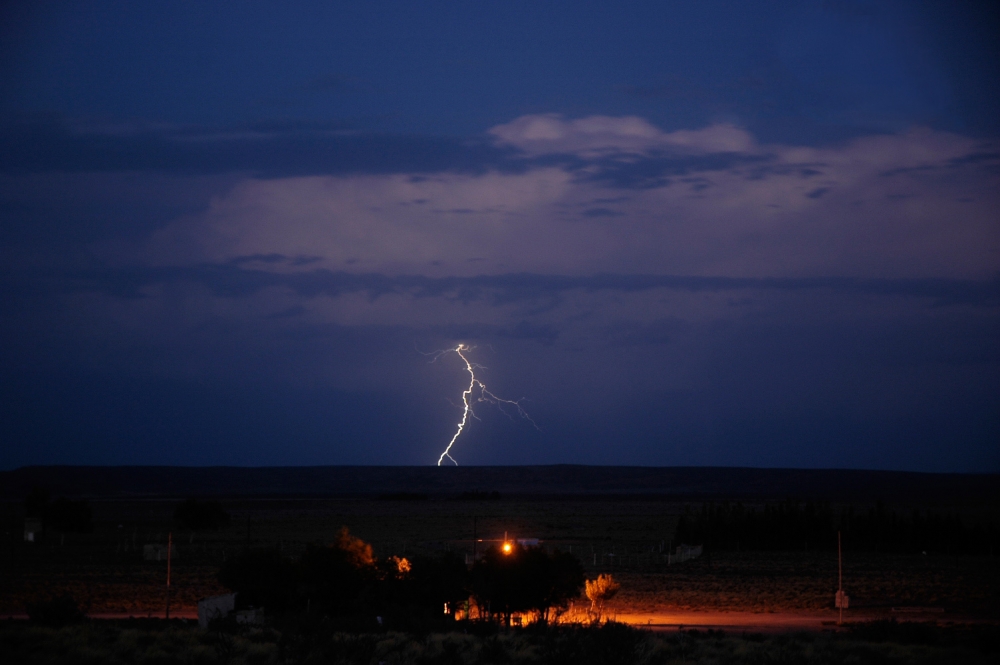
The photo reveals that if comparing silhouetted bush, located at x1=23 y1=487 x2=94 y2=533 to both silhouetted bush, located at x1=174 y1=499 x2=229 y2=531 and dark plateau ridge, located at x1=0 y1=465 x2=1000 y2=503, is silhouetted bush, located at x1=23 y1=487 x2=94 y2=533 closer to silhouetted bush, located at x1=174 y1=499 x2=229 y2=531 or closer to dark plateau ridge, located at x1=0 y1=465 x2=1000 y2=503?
silhouetted bush, located at x1=174 y1=499 x2=229 y2=531

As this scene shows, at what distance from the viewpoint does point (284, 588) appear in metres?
26.9

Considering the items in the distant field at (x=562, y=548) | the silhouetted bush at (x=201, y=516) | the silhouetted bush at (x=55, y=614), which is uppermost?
the silhouetted bush at (x=201, y=516)

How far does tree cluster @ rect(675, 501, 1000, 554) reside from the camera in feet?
193

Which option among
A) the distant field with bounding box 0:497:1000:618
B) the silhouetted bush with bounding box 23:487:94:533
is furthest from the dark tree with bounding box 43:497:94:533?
the distant field with bounding box 0:497:1000:618

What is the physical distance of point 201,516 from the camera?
65812 mm

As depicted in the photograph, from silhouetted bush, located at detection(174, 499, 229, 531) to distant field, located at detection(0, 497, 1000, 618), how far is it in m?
1.71

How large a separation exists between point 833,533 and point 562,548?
19.7 metres

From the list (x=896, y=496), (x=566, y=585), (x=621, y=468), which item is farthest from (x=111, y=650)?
(x=621, y=468)

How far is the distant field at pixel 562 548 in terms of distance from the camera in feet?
113

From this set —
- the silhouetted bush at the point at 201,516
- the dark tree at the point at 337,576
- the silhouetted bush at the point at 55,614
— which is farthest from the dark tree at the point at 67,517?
the silhouetted bush at the point at 55,614

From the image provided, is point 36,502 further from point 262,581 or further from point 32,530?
point 262,581

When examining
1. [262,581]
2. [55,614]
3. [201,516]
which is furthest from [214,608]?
[201,516]

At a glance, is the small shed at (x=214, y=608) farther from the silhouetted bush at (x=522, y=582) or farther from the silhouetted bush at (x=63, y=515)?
the silhouetted bush at (x=63, y=515)

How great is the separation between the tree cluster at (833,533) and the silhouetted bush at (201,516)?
29.8m
